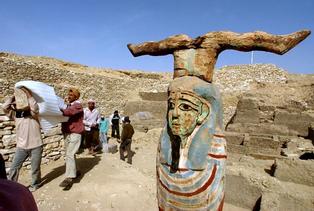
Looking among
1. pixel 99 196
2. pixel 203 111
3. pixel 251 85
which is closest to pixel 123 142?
pixel 99 196

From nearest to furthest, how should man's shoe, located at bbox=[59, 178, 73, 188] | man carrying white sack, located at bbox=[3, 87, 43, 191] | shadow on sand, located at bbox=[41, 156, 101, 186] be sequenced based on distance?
man carrying white sack, located at bbox=[3, 87, 43, 191]
man's shoe, located at bbox=[59, 178, 73, 188]
shadow on sand, located at bbox=[41, 156, 101, 186]

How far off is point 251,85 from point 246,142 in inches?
556

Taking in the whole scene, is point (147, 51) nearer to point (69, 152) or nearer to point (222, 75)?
point (69, 152)

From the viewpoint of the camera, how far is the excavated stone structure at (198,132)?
1.99m

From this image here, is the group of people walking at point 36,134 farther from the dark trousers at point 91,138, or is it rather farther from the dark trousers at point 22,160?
the dark trousers at point 91,138

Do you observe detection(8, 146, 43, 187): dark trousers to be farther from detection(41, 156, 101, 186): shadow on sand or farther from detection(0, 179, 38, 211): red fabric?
detection(0, 179, 38, 211): red fabric

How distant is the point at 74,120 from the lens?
13.7 feet

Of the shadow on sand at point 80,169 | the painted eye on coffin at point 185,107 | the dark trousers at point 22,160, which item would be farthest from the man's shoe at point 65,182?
the painted eye on coffin at point 185,107

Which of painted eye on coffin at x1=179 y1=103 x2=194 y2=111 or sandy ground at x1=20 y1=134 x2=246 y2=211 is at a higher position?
painted eye on coffin at x1=179 y1=103 x2=194 y2=111

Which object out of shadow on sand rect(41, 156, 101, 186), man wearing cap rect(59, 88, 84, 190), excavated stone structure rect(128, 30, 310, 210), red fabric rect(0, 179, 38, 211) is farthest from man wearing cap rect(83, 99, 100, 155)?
red fabric rect(0, 179, 38, 211)

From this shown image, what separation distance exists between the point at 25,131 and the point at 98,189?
1487 millimetres

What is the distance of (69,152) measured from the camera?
4.12m

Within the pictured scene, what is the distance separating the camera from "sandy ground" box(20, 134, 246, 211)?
12.8 feet

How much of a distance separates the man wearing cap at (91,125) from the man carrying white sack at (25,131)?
242 centimetres
